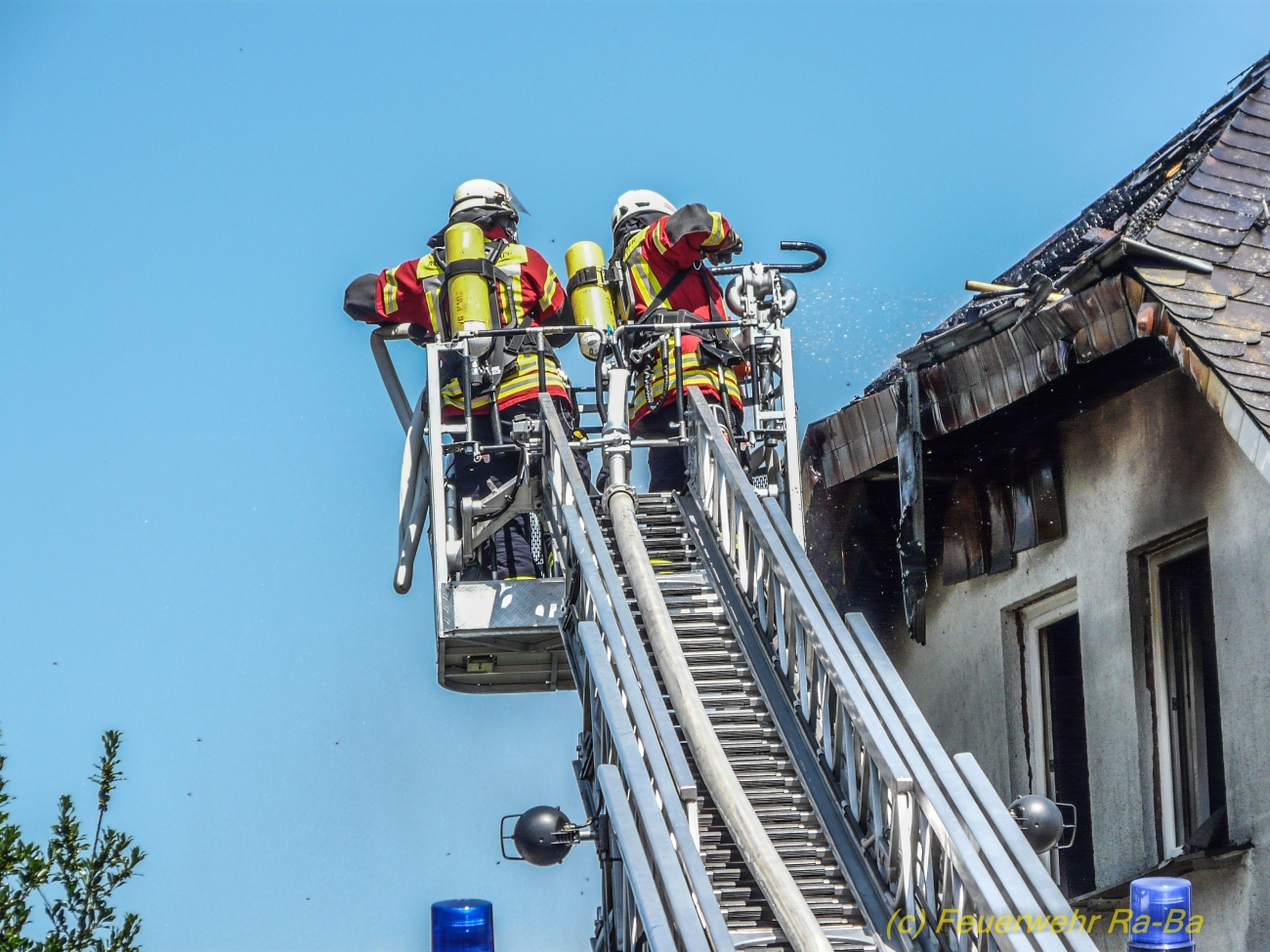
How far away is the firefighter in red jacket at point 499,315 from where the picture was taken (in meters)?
9.66

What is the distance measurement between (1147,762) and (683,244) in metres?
3.62

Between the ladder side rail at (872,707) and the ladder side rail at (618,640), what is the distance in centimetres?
66

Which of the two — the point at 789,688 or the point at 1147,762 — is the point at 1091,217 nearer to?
the point at 1147,762

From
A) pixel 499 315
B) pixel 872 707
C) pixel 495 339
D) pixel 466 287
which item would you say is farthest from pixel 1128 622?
pixel 466 287

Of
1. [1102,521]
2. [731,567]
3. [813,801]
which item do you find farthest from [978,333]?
[813,801]

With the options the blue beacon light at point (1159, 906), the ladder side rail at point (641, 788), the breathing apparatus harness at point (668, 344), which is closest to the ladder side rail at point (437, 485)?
the breathing apparatus harness at point (668, 344)

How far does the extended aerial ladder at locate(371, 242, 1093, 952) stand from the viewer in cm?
593

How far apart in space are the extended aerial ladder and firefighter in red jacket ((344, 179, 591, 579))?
0.14 metres

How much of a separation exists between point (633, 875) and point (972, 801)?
115 centimetres

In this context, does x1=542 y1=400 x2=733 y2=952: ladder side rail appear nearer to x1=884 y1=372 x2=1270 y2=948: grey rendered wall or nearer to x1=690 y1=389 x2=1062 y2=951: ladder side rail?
x1=690 y1=389 x2=1062 y2=951: ladder side rail

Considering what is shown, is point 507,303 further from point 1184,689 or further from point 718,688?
point 1184,689

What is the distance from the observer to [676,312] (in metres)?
9.89

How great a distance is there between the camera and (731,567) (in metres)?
8.43

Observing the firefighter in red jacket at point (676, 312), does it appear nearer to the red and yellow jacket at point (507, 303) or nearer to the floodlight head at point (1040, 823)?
the red and yellow jacket at point (507, 303)
